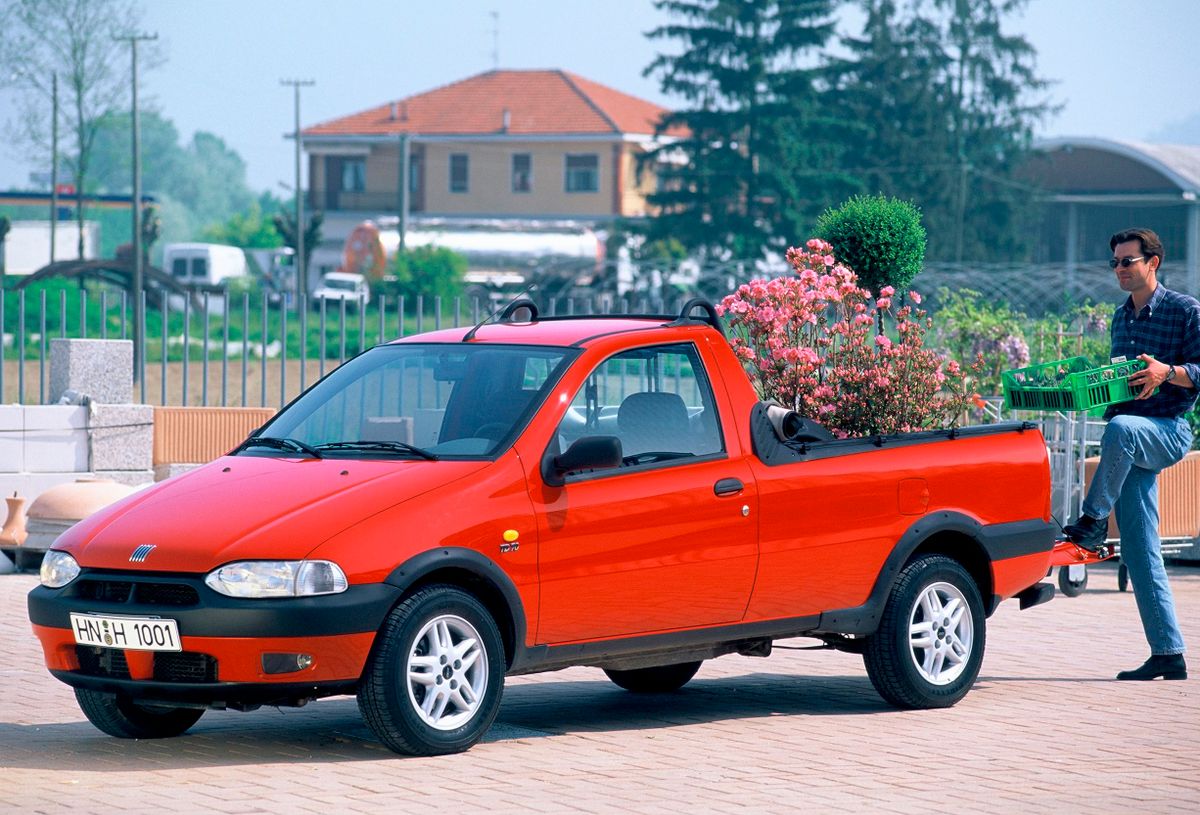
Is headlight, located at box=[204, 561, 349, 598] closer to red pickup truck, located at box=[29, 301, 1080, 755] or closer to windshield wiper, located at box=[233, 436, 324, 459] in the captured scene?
red pickup truck, located at box=[29, 301, 1080, 755]

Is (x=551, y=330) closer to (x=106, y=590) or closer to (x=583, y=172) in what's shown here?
(x=106, y=590)

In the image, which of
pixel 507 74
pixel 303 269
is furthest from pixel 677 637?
pixel 507 74

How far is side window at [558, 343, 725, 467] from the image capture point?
812cm

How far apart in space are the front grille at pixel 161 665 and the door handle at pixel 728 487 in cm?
231

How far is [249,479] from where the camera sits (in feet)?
25.6

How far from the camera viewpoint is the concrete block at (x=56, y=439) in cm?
1553

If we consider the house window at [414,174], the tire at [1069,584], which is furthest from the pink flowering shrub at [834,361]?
the house window at [414,174]

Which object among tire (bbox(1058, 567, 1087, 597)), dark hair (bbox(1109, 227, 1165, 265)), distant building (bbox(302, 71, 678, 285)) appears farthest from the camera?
distant building (bbox(302, 71, 678, 285))

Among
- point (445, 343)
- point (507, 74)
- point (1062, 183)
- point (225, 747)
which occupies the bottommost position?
point (225, 747)

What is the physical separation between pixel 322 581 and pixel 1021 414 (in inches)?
426

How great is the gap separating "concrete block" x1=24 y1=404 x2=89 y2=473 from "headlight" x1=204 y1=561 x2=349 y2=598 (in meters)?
8.83

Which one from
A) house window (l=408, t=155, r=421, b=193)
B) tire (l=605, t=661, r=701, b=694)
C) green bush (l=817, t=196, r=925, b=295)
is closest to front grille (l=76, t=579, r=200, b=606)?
tire (l=605, t=661, r=701, b=694)

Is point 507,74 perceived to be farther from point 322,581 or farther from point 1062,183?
point 322,581

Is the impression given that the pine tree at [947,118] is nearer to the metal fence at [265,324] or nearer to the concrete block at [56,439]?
the metal fence at [265,324]
